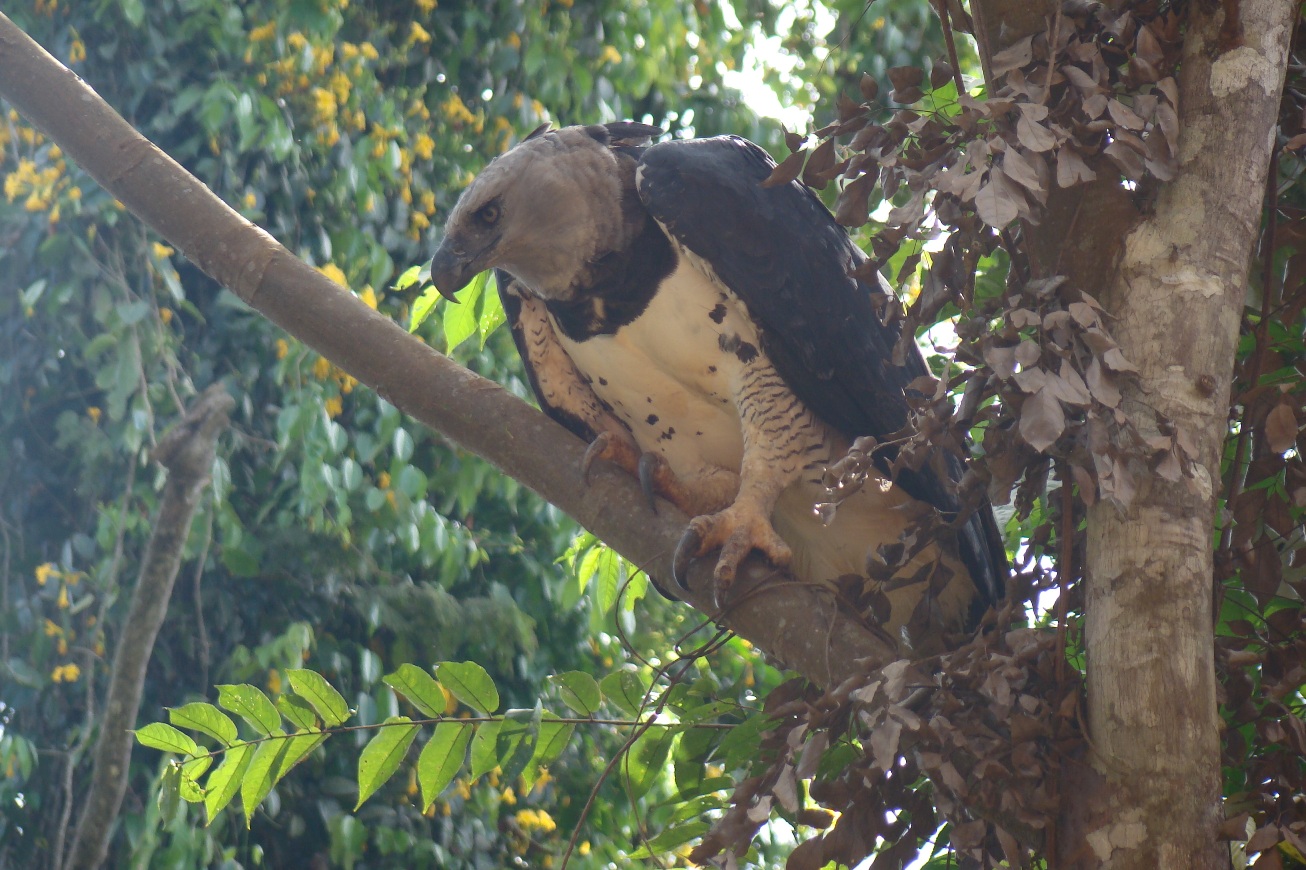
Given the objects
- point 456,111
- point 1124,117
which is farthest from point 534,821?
point 1124,117

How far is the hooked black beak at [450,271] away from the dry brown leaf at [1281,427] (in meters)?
1.53

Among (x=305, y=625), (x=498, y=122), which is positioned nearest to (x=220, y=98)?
(x=498, y=122)

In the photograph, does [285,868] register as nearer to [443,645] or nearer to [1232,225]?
[443,645]

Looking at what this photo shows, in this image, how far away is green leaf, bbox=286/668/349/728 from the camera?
5.90ft

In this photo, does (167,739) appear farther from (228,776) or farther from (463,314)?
(463,314)

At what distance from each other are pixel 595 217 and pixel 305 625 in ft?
5.77

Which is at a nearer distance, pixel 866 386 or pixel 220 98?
pixel 866 386

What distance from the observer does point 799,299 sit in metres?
2.26

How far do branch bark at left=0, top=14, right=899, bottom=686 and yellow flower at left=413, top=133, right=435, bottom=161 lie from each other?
8.12 ft

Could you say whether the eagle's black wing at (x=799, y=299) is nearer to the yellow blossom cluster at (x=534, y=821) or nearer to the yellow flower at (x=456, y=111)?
the yellow blossom cluster at (x=534, y=821)

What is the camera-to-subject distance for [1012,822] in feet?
4.01

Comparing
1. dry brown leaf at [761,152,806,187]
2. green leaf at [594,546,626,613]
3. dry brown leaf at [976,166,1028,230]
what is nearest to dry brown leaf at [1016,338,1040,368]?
dry brown leaf at [976,166,1028,230]

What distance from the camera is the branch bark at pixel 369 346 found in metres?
1.86

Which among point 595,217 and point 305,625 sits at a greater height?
point 595,217
